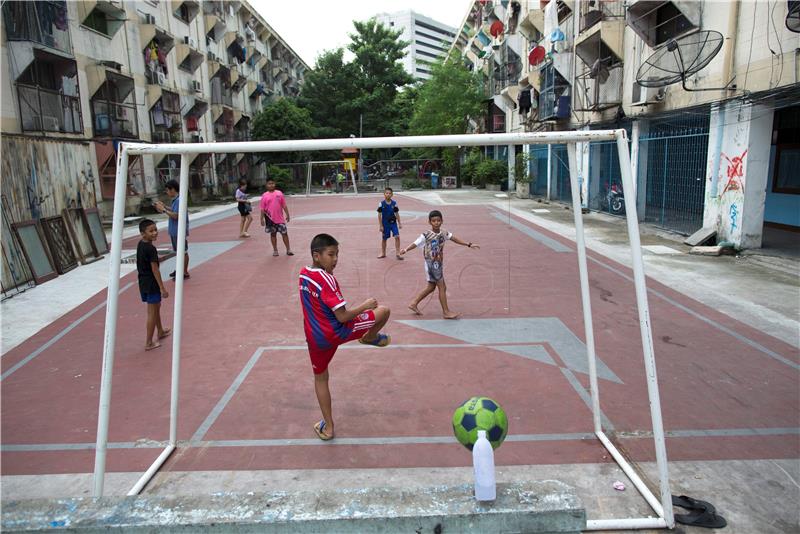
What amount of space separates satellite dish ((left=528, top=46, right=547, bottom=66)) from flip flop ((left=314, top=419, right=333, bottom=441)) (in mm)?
23233

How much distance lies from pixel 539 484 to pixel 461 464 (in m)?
2.02

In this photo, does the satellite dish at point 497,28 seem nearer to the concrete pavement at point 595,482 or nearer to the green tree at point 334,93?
the green tree at point 334,93

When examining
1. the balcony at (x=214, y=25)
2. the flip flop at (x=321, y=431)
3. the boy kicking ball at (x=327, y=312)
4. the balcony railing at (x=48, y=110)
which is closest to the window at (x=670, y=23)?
the boy kicking ball at (x=327, y=312)

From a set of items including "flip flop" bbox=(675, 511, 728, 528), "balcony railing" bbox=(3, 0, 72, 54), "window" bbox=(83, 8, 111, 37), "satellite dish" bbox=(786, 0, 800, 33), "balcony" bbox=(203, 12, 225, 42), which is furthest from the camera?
"balcony" bbox=(203, 12, 225, 42)

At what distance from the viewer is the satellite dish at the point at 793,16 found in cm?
945

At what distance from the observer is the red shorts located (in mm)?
4133

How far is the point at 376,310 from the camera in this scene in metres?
4.21

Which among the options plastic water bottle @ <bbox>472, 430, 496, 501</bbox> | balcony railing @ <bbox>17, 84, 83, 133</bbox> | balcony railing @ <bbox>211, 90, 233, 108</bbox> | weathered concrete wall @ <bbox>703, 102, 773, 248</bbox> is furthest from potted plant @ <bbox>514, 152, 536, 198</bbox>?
plastic water bottle @ <bbox>472, 430, 496, 501</bbox>

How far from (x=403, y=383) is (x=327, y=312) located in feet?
5.95

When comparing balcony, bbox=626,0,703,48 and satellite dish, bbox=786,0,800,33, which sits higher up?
balcony, bbox=626,0,703,48

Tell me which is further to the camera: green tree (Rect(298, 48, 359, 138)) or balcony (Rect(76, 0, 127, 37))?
green tree (Rect(298, 48, 359, 138))

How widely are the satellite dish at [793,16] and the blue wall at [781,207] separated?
4946 mm

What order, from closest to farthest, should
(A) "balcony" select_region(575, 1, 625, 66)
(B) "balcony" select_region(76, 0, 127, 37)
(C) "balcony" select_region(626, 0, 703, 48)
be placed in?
(C) "balcony" select_region(626, 0, 703, 48)
(A) "balcony" select_region(575, 1, 625, 66)
(B) "balcony" select_region(76, 0, 127, 37)

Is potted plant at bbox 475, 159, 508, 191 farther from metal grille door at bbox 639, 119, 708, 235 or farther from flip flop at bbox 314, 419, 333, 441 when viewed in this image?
flip flop at bbox 314, 419, 333, 441
